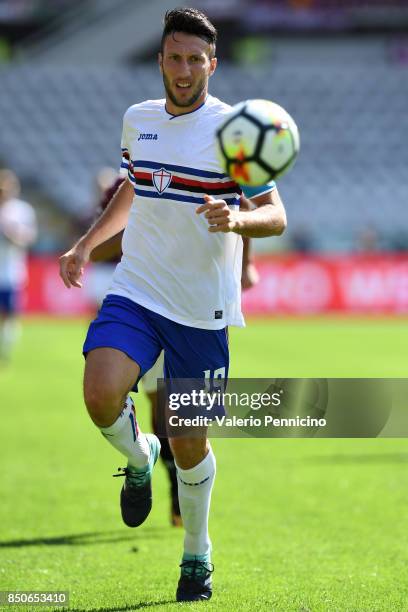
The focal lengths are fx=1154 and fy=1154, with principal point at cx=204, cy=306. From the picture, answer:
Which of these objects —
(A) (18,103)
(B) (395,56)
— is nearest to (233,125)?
(A) (18,103)

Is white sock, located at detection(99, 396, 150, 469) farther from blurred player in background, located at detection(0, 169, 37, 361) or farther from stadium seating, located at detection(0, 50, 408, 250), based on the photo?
stadium seating, located at detection(0, 50, 408, 250)

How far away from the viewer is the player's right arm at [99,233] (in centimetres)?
530

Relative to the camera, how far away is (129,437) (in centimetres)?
514

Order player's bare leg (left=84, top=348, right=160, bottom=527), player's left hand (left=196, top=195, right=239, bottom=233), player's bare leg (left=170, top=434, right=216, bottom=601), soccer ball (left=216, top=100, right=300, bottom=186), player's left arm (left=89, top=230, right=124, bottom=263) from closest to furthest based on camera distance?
player's left hand (left=196, top=195, right=239, bottom=233), soccer ball (left=216, top=100, right=300, bottom=186), player's bare leg (left=84, top=348, right=160, bottom=527), player's bare leg (left=170, top=434, right=216, bottom=601), player's left arm (left=89, top=230, right=124, bottom=263)

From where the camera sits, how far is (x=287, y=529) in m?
6.80

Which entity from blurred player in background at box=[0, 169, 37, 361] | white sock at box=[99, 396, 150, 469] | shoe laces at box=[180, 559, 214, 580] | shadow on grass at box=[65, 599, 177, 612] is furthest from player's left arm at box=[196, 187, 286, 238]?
blurred player in background at box=[0, 169, 37, 361]

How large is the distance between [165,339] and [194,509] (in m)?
0.77

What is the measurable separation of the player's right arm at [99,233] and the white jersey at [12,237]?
1120cm

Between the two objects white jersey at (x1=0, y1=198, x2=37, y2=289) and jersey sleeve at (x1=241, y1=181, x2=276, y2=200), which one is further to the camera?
white jersey at (x1=0, y1=198, x2=37, y2=289)

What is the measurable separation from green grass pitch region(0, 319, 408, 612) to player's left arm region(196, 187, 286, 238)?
1.59 meters

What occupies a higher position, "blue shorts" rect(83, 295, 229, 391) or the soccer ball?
the soccer ball

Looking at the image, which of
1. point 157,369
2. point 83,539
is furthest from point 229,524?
point 157,369

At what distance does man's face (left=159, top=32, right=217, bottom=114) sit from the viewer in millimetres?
4898

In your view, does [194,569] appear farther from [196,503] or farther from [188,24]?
[188,24]
